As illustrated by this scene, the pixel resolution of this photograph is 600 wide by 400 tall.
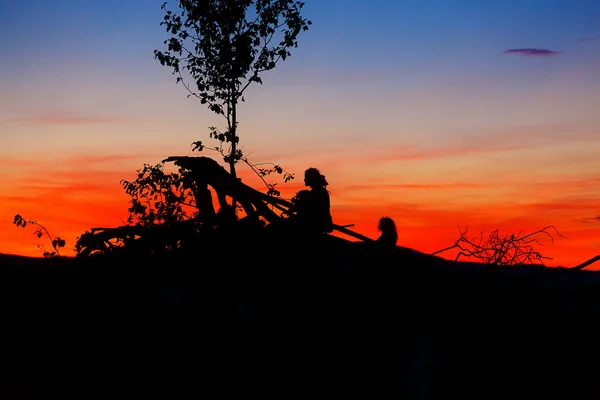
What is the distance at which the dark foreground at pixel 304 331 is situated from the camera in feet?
34.9

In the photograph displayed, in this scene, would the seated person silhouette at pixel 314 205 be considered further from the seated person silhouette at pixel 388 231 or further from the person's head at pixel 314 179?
the seated person silhouette at pixel 388 231

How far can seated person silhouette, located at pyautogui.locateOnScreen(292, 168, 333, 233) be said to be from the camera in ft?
36.0

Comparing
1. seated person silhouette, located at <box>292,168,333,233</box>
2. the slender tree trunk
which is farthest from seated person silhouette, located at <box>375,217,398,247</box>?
the slender tree trunk

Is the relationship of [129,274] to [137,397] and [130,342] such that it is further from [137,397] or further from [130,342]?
[137,397]

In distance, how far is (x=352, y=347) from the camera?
11.0 metres

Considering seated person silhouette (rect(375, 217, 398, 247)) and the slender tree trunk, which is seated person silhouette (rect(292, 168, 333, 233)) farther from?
the slender tree trunk

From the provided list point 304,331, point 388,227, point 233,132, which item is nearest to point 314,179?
point 388,227

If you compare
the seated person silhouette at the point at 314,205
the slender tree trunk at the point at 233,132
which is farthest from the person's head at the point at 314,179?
the slender tree trunk at the point at 233,132

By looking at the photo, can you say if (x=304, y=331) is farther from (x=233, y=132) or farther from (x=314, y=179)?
(x=233, y=132)

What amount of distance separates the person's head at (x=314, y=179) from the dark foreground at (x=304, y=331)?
5.09 ft

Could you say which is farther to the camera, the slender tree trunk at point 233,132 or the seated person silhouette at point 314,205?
the slender tree trunk at point 233,132

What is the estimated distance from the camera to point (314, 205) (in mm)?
11641

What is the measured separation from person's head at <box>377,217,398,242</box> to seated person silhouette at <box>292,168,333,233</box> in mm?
1531

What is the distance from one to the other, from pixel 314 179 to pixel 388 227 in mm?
1845
